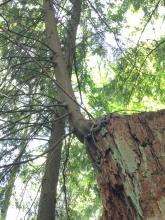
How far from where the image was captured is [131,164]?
7.63 feet

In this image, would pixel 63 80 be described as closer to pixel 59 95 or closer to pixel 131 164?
pixel 59 95

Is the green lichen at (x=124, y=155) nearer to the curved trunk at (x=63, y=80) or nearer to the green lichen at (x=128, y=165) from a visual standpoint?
the green lichen at (x=128, y=165)

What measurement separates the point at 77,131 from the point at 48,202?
4.54 feet

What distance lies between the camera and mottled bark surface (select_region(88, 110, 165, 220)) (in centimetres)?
217

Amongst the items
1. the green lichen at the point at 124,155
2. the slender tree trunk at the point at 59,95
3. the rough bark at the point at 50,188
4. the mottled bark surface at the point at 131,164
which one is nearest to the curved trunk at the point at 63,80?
the slender tree trunk at the point at 59,95

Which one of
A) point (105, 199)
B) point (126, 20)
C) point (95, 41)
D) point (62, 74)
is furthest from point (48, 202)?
point (126, 20)

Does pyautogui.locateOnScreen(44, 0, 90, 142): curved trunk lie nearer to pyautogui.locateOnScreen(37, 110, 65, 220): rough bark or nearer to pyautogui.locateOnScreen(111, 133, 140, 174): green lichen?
pyautogui.locateOnScreen(111, 133, 140, 174): green lichen

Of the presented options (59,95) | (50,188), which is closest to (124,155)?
(59,95)

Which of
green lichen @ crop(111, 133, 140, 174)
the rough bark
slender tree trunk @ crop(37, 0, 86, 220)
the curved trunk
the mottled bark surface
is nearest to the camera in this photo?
the mottled bark surface

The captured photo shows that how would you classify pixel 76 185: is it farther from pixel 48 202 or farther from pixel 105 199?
pixel 105 199

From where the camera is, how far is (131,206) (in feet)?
7.18

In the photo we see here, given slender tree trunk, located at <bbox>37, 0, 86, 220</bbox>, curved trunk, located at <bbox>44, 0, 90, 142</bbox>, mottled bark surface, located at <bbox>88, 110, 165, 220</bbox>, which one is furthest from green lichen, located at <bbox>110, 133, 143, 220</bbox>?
slender tree trunk, located at <bbox>37, 0, 86, 220</bbox>

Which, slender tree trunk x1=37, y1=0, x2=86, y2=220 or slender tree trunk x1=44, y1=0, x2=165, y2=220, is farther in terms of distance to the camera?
slender tree trunk x1=37, y1=0, x2=86, y2=220

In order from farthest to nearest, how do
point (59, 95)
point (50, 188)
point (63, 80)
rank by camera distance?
point (50, 188)
point (63, 80)
point (59, 95)
